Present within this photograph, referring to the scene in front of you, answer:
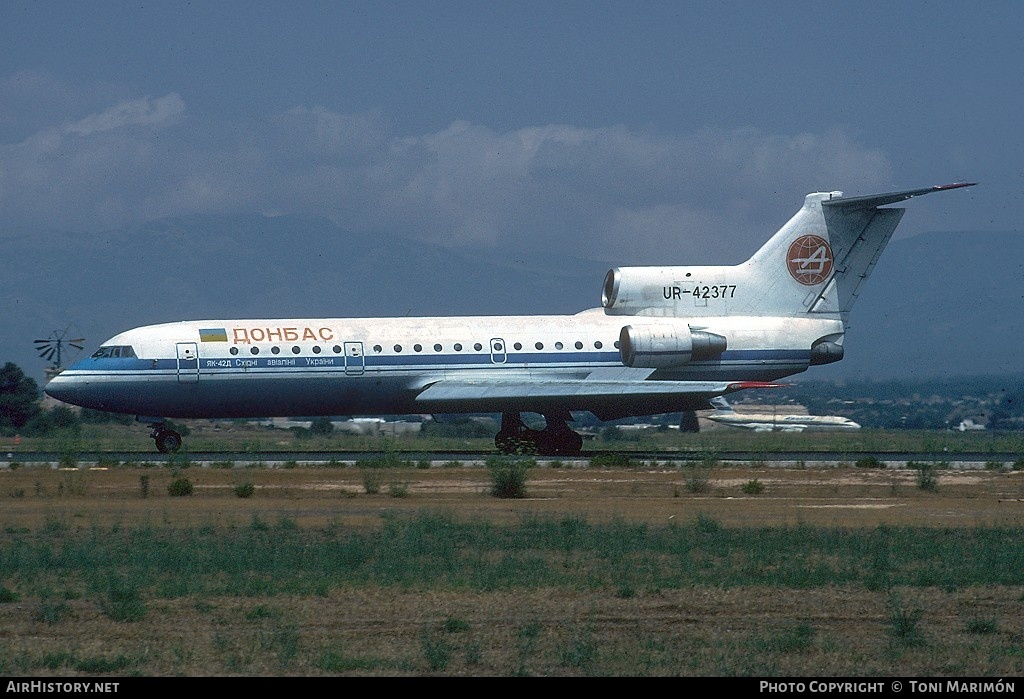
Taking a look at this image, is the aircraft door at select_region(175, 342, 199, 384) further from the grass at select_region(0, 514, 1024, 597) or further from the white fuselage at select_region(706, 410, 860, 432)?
the white fuselage at select_region(706, 410, 860, 432)

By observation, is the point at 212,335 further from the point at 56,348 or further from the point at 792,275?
the point at 792,275

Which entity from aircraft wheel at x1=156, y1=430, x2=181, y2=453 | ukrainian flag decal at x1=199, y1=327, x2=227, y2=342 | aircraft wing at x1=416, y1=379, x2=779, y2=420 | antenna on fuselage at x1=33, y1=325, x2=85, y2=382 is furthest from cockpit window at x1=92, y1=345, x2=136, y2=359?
antenna on fuselage at x1=33, y1=325, x2=85, y2=382

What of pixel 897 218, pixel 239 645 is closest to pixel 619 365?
pixel 897 218

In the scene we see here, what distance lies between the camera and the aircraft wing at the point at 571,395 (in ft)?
129

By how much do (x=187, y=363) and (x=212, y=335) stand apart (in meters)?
1.09

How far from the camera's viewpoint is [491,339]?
40500 millimetres

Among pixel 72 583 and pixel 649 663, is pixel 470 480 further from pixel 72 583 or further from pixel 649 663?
pixel 649 663

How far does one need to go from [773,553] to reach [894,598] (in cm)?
338

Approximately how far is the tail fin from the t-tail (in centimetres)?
3

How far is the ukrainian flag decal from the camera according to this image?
3922 centimetres

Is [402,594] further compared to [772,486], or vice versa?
[772,486]

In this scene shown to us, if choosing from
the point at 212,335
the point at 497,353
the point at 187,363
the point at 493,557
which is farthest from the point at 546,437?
the point at 493,557

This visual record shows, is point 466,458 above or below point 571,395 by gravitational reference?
below

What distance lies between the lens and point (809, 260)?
43.3 metres
